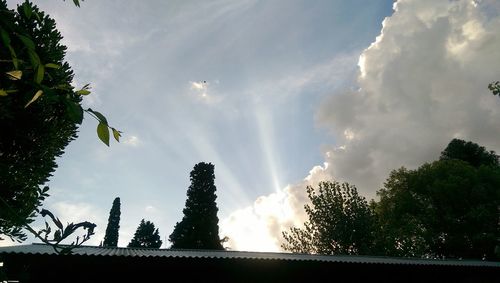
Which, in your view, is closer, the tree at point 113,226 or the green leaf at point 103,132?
the green leaf at point 103,132

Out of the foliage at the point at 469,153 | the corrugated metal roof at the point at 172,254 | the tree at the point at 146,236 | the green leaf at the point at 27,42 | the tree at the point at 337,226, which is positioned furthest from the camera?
the tree at the point at 146,236

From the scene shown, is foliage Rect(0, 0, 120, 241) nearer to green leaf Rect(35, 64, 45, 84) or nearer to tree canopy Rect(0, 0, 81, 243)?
tree canopy Rect(0, 0, 81, 243)

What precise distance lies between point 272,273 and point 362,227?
21533mm

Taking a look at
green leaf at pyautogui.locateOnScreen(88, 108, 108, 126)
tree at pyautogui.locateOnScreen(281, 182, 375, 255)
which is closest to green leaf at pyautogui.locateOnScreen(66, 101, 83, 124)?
green leaf at pyautogui.locateOnScreen(88, 108, 108, 126)

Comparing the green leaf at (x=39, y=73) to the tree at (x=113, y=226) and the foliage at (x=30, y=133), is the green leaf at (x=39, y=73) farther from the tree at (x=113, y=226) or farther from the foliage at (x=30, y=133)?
the tree at (x=113, y=226)

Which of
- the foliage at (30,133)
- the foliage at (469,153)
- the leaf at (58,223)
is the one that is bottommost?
the leaf at (58,223)

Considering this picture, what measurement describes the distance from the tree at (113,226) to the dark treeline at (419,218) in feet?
78.5

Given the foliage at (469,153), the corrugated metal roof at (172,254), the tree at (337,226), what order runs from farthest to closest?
the foliage at (469,153) < the tree at (337,226) < the corrugated metal roof at (172,254)

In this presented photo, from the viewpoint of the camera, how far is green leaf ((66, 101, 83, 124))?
113 cm

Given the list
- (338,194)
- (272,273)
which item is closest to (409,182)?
(338,194)

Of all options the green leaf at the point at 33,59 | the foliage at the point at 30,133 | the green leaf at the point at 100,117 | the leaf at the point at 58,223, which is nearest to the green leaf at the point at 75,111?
the green leaf at the point at 100,117

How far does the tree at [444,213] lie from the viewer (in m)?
31.9

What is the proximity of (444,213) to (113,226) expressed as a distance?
4037 cm

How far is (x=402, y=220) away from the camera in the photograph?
3531 cm
